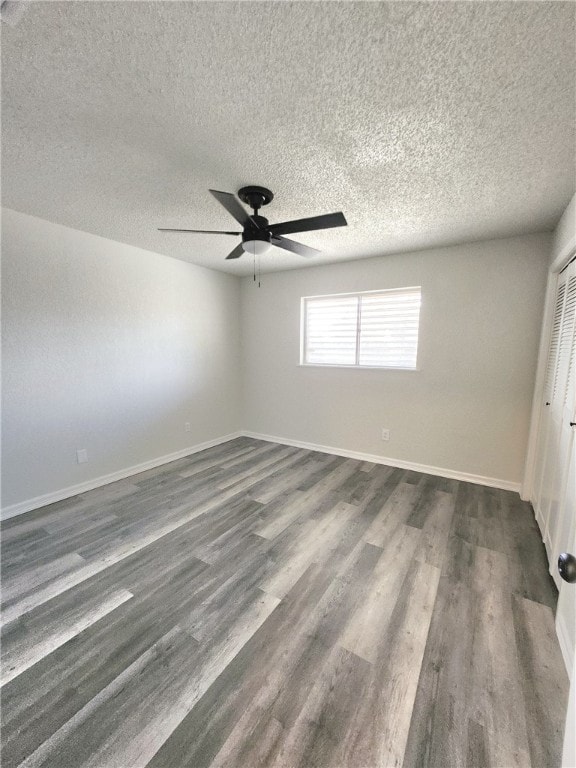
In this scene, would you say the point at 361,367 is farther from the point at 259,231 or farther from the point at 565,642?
the point at 565,642

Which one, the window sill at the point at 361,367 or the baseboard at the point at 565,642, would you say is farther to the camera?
the window sill at the point at 361,367

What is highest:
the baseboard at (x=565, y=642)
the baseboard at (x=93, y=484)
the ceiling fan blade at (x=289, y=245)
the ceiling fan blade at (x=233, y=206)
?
the ceiling fan blade at (x=233, y=206)

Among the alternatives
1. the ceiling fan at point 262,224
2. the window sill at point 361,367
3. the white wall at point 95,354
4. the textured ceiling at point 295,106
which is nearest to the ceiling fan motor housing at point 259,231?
the ceiling fan at point 262,224

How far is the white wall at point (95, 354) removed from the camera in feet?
8.02

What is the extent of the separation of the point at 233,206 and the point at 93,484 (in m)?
2.86

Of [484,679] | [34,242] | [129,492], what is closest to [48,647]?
[129,492]

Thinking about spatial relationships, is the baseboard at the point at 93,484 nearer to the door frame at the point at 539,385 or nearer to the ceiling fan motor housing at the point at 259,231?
the ceiling fan motor housing at the point at 259,231

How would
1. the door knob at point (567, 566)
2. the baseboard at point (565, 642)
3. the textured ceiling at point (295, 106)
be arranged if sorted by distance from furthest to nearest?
1. the baseboard at point (565, 642)
2. the textured ceiling at point (295, 106)
3. the door knob at point (567, 566)

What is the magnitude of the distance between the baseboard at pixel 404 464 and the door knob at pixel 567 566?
9.26 feet

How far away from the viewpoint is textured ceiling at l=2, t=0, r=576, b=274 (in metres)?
0.97

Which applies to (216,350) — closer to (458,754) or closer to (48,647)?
(48,647)

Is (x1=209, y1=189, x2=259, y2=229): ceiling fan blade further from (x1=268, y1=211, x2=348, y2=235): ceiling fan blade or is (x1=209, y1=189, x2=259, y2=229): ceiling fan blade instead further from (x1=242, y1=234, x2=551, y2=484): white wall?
(x1=242, y1=234, x2=551, y2=484): white wall

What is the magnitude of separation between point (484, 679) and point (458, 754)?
0.34 m

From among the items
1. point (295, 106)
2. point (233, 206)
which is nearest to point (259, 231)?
point (233, 206)
